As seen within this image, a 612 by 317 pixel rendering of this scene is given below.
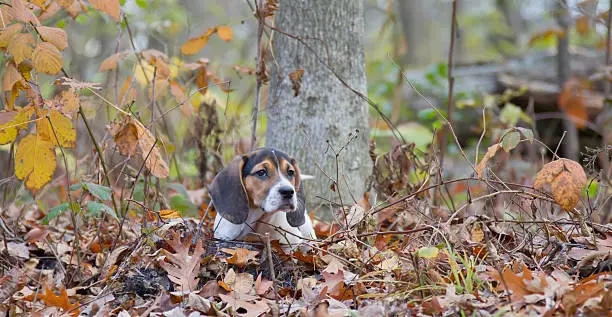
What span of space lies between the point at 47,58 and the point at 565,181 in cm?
273

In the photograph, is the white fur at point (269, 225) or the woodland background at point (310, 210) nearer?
the woodland background at point (310, 210)

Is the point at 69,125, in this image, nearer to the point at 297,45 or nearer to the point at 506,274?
the point at 297,45

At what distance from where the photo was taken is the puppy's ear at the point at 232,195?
375 cm

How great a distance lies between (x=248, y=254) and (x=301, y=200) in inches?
24.2

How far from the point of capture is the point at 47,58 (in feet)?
10.8

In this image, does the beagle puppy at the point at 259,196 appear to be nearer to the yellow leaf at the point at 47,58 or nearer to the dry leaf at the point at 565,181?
the yellow leaf at the point at 47,58

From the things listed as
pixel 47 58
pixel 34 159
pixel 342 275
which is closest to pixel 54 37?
pixel 47 58

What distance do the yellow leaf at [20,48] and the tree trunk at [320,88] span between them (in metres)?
1.93

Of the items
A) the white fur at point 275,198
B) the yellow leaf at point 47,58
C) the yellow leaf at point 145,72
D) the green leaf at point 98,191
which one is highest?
the yellow leaf at point 47,58

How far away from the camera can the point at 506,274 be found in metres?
2.71

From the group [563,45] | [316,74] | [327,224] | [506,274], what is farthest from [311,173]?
[563,45]

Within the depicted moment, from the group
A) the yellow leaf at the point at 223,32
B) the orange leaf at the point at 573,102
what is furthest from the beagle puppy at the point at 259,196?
the orange leaf at the point at 573,102

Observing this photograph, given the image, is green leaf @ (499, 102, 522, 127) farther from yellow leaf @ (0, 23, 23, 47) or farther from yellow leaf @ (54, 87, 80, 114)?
yellow leaf @ (0, 23, 23, 47)

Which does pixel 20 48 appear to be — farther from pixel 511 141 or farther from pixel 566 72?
pixel 566 72
